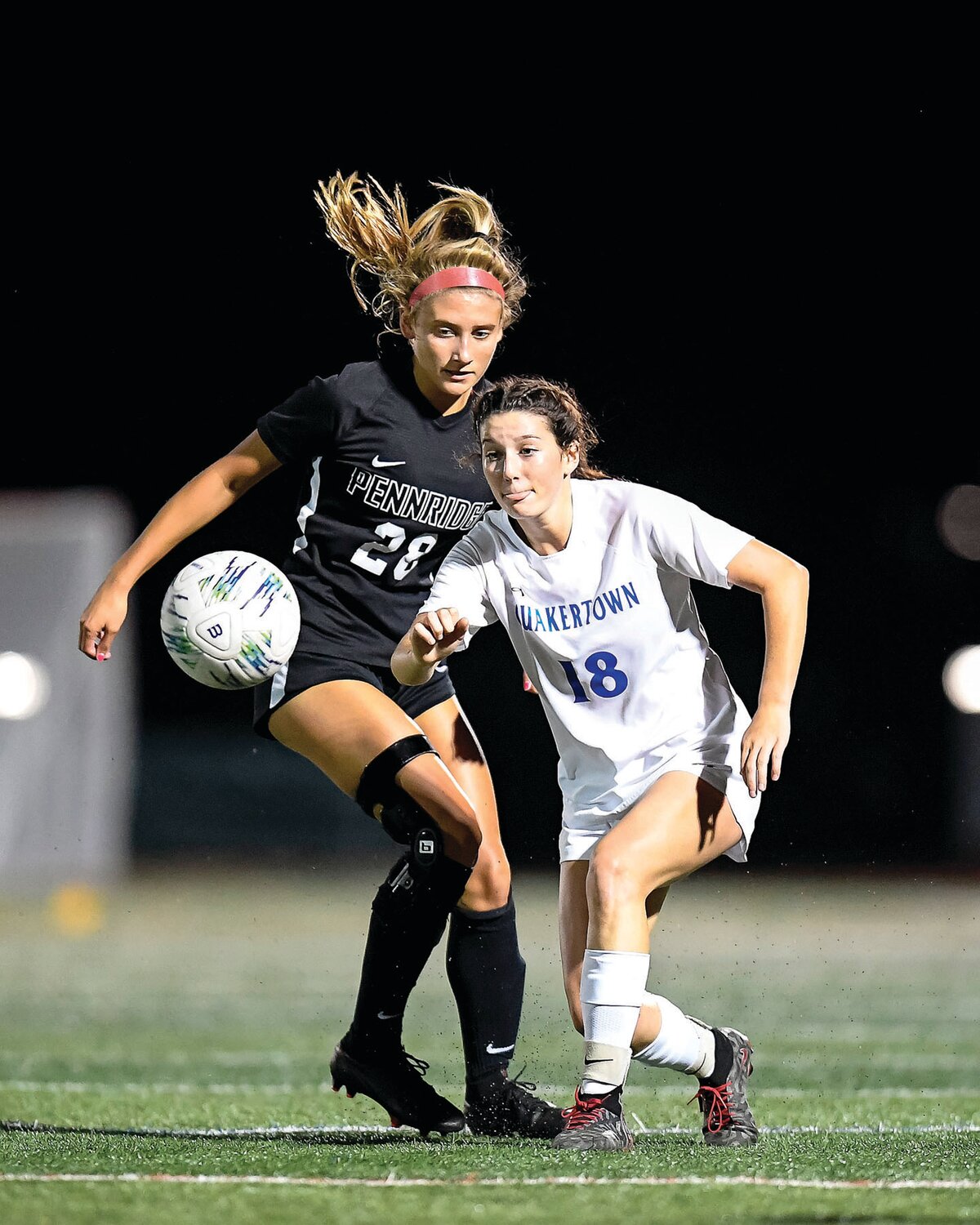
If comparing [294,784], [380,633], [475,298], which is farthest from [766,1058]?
[294,784]

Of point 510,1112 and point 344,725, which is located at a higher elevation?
point 344,725

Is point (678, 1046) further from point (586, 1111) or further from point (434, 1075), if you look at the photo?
point (434, 1075)

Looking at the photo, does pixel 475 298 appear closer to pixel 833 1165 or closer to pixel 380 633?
pixel 380 633

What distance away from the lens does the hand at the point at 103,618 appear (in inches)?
159

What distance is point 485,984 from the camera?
4250 millimetres

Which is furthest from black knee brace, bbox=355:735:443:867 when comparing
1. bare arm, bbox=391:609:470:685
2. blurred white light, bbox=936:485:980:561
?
blurred white light, bbox=936:485:980:561

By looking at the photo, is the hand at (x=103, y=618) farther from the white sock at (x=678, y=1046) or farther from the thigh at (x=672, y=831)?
the white sock at (x=678, y=1046)

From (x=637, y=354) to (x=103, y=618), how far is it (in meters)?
13.4

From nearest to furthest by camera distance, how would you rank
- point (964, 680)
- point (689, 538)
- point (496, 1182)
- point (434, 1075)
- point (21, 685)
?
1. point (496, 1182)
2. point (689, 538)
3. point (434, 1075)
4. point (21, 685)
5. point (964, 680)

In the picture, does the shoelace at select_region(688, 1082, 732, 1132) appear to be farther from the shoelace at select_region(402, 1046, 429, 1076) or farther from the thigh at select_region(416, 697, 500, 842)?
the thigh at select_region(416, 697, 500, 842)

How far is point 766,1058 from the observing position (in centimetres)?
598

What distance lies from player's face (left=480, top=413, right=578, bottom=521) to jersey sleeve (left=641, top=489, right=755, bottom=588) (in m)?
0.21

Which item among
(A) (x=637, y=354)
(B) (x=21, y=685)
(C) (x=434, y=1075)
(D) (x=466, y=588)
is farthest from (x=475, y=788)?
(A) (x=637, y=354)

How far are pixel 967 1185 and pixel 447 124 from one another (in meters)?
13.4
